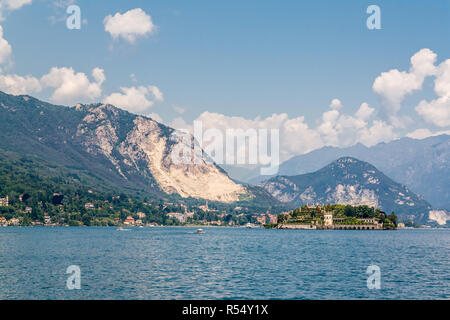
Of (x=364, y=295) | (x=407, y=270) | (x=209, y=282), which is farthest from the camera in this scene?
(x=407, y=270)

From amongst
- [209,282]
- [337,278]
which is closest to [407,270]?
[337,278]

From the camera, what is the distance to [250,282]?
76000 mm

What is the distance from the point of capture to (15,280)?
75250mm

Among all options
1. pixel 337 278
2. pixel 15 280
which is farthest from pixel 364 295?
pixel 15 280

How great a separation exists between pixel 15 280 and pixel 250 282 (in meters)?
35.9

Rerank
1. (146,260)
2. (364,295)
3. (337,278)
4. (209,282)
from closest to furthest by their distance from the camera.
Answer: (364,295)
(209,282)
(337,278)
(146,260)
